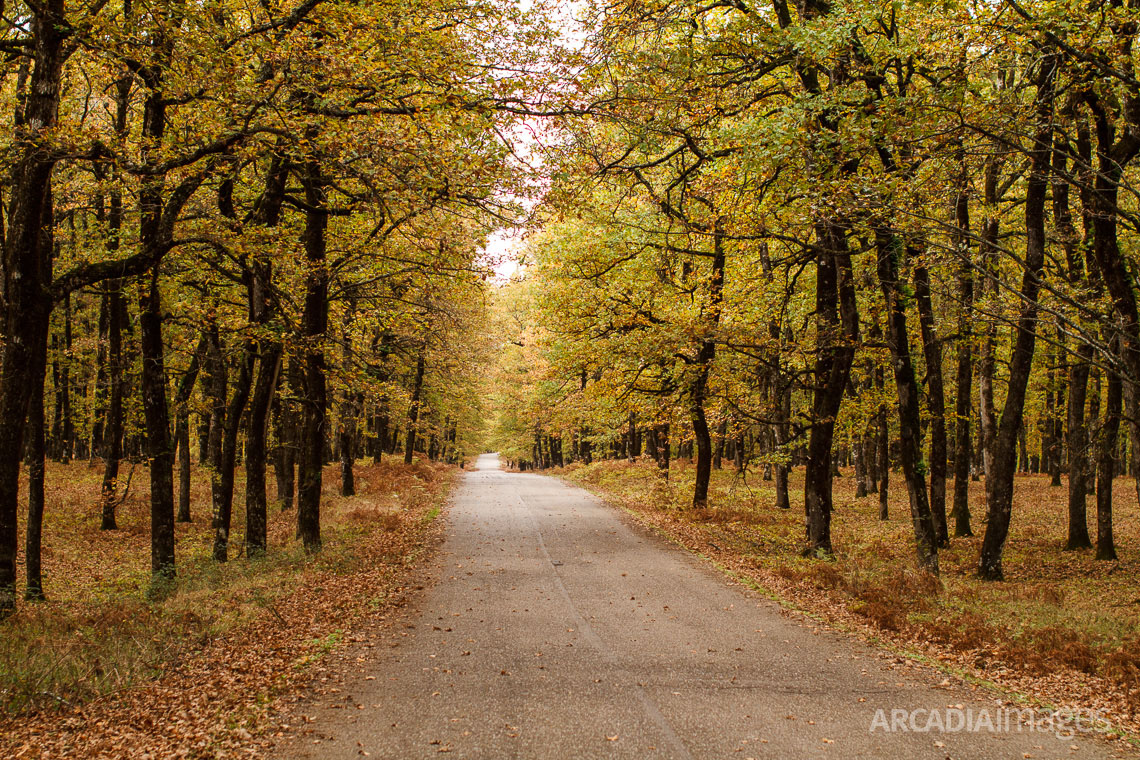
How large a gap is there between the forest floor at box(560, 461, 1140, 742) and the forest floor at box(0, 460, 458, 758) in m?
6.86

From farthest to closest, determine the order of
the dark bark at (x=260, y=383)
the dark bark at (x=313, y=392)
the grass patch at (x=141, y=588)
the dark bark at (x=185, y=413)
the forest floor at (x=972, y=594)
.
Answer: the dark bark at (x=185, y=413), the dark bark at (x=313, y=392), the dark bark at (x=260, y=383), the forest floor at (x=972, y=594), the grass patch at (x=141, y=588)

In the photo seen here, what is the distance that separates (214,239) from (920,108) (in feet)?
32.3

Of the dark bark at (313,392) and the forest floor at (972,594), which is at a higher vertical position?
the dark bark at (313,392)

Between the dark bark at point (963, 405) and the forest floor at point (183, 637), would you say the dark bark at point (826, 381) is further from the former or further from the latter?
the forest floor at point (183, 637)

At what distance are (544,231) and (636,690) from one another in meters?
9.34

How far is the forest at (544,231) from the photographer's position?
8117mm

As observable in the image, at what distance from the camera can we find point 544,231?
517 inches

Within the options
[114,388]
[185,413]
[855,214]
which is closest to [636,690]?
[855,214]

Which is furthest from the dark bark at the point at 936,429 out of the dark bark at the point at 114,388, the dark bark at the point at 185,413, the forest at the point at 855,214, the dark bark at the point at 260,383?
the dark bark at the point at 114,388

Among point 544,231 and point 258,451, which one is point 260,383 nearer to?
point 258,451

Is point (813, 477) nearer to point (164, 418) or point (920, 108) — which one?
point (920, 108)

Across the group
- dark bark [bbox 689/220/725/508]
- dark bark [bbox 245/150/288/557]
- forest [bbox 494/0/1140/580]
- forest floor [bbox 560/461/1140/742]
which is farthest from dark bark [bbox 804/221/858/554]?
dark bark [bbox 245/150/288/557]

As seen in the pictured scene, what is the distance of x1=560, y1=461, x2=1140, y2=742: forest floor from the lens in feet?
22.5

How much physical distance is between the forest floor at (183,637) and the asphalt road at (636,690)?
0.79 meters
